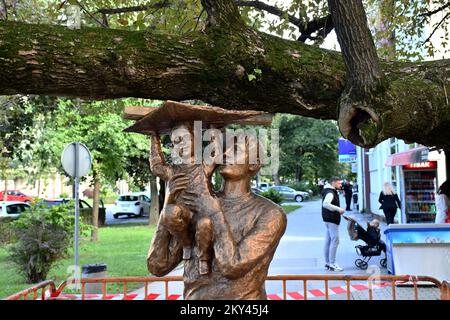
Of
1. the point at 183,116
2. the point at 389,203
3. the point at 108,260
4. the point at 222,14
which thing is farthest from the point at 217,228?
the point at 389,203

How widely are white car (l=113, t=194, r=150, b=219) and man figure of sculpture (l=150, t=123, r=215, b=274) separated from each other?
2775 cm

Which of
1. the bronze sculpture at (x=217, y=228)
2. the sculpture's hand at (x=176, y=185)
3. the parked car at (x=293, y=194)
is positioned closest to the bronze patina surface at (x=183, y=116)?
the bronze sculpture at (x=217, y=228)

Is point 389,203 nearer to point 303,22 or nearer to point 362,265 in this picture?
point 362,265

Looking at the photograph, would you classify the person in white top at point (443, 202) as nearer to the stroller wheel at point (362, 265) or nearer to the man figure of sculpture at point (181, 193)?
the stroller wheel at point (362, 265)

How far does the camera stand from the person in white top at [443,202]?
9.37 meters

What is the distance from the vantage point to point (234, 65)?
3.50 metres

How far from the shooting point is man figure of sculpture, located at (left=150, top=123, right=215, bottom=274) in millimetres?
3096

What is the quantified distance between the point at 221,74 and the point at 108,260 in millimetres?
10095

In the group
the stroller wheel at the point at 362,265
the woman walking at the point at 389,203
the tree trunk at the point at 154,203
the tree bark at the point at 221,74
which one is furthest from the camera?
the tree trunk at the point at 154,203

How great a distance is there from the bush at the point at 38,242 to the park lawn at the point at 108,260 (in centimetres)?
29

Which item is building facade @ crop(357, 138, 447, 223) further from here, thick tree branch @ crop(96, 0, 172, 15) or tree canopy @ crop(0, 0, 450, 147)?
tree canopy @ crop(0, 0, 450, 147)

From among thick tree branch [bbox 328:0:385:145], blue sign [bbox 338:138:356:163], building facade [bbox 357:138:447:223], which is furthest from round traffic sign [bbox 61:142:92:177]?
blue sign [bbox 338:138:356:163]

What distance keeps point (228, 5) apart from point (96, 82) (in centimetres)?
105

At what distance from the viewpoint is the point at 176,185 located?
128 inches
